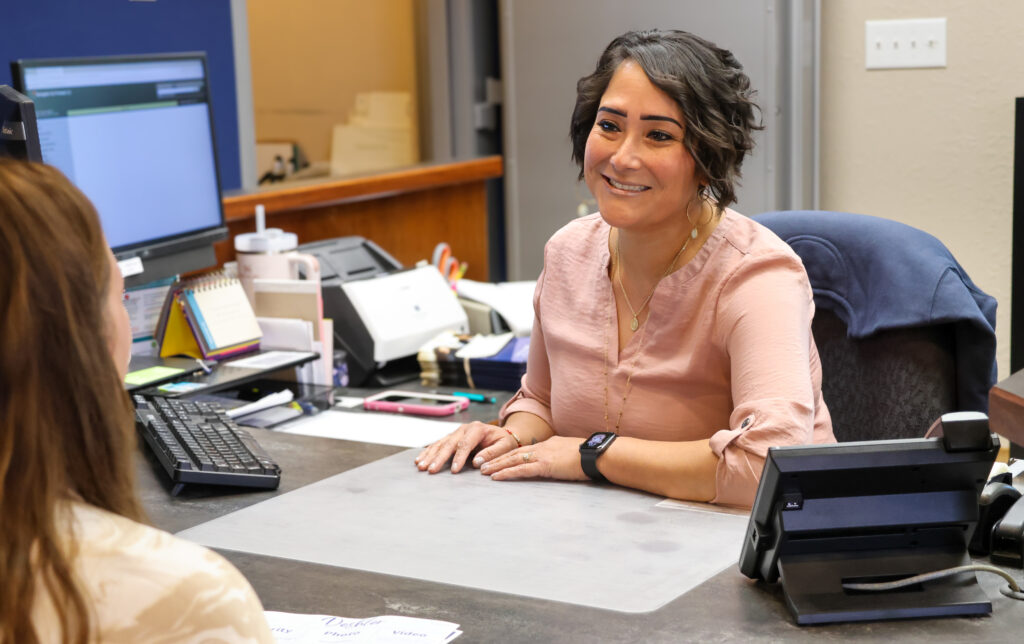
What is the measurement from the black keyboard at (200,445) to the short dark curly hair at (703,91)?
0.77 meters

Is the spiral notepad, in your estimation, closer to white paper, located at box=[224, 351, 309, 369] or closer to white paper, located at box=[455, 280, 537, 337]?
white paper, located at box=[224, 351, 309, 369]

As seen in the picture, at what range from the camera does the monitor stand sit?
1.16 meters

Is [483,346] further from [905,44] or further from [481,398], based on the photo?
[905,44]

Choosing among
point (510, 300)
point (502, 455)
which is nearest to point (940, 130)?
point (510, 300)

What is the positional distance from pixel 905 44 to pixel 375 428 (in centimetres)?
206

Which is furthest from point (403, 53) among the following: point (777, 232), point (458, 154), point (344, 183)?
point (777, 232)

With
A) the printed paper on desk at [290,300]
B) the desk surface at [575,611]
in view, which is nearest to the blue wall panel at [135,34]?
the printed paper on desk at [290,300]

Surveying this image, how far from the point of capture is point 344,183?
2.97 m

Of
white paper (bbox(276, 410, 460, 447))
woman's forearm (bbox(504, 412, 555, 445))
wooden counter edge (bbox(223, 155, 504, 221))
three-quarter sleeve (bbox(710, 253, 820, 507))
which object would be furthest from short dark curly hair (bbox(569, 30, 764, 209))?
wooden counter edge (bbox(223, 155, 504, 221))

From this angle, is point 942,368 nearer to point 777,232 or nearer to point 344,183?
point 777,232

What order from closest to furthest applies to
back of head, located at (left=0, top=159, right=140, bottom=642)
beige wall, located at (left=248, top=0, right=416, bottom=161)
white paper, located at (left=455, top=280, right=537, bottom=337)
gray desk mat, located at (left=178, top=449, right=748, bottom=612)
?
back of head, located at (left=0, top=159, right=140, bottom=642) → gray desk mat, located at (left=178, top=449, right=748, bottom=612) → white paper, located at (left=455, top=280, right=537, bottom=337) → beige wall, located at (left=248, top=0, right=416, bottom=161)

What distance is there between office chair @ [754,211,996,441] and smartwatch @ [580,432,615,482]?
46cm

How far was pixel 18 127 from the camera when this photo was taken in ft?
5.29

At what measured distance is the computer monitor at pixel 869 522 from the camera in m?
1.16
